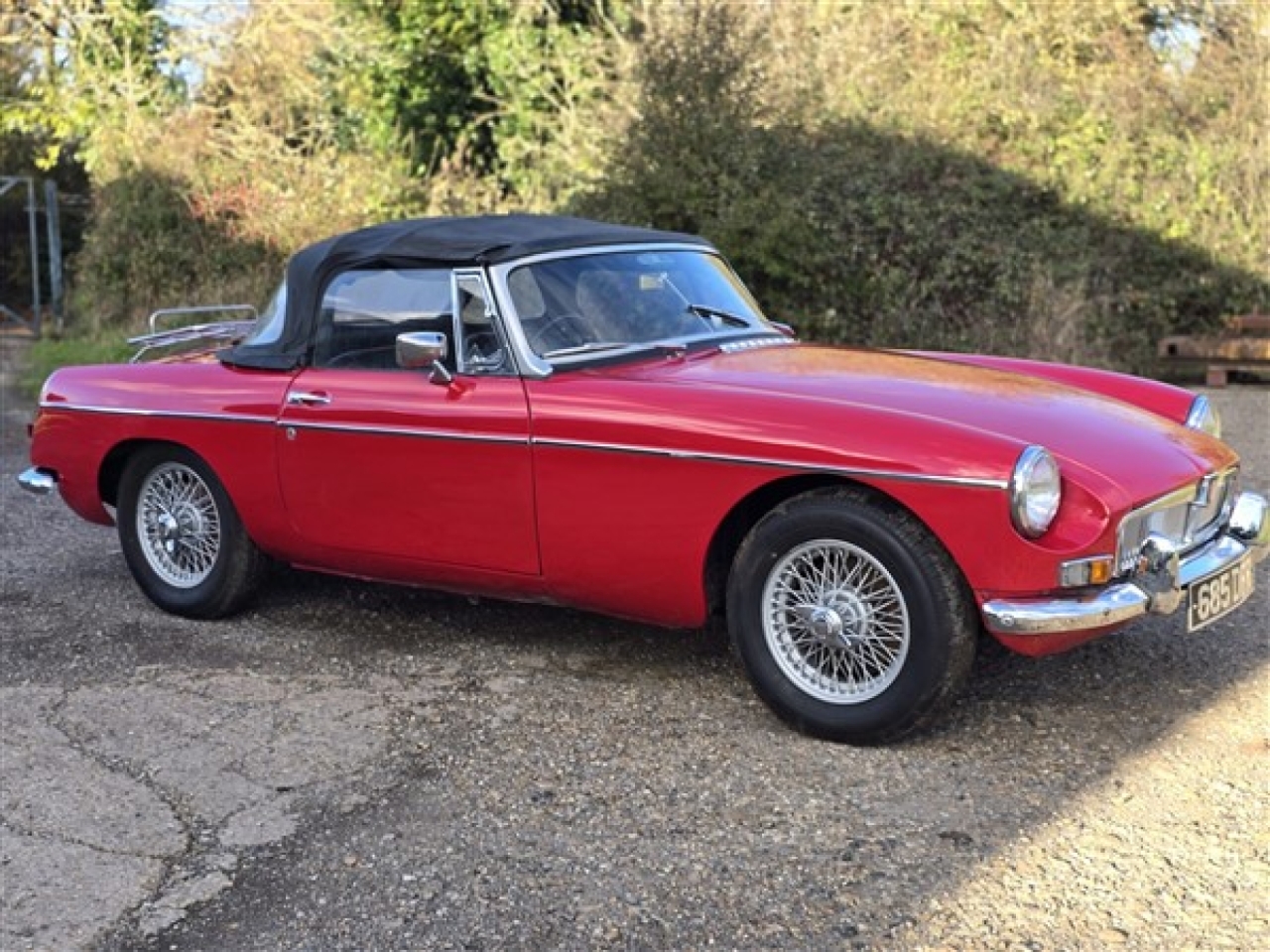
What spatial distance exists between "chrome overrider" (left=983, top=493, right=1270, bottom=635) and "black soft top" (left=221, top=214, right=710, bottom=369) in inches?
85.1

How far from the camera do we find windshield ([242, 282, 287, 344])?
17.5 ft

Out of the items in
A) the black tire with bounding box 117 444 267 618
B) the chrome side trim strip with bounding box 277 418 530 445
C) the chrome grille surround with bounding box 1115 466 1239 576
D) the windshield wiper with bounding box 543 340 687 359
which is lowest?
the black tire with bounding box 117 444 267 618

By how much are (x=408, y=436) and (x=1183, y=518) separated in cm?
253

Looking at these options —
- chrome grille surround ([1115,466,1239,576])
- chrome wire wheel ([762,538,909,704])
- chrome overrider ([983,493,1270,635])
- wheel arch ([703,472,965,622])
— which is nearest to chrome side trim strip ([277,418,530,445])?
wheel arch ([703,472,965,622])

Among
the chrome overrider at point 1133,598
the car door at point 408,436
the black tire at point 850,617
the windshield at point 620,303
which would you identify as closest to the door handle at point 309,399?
the car door at point 408,436

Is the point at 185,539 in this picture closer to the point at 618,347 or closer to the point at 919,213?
the point at 618,347

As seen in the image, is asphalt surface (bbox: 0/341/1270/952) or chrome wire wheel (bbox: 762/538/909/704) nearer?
asphalt surface (bbox: 0/341/1270/952)

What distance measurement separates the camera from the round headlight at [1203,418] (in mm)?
4996

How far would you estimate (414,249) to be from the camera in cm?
501

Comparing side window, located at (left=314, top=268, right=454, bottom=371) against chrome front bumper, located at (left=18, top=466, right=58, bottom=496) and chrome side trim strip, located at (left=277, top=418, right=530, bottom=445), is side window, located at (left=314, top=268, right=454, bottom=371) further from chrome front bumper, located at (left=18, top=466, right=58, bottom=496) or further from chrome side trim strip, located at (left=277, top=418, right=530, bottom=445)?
chrome front bumper, located at (left=18, top=466, right=58, bottom=496)

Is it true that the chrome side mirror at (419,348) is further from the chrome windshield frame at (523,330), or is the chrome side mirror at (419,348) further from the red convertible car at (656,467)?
the chrome windshield frame at (523,330)

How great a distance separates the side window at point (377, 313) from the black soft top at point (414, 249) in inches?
1.8

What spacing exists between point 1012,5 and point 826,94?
2.66m

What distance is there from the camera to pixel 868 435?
3.91m
